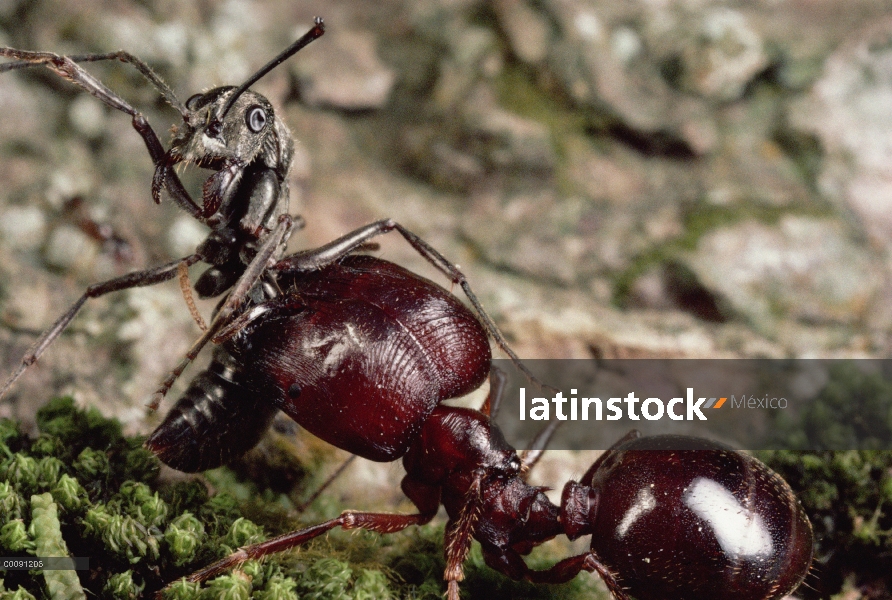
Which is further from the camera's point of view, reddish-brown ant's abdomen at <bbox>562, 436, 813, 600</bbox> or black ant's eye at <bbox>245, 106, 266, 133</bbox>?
black ant's eye at <bbox>245, 106, 266, 133</bbox>

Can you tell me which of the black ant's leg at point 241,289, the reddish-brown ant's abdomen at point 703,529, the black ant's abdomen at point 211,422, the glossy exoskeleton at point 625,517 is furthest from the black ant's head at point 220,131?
the reddish-brown ant's abdomen at point 703,529

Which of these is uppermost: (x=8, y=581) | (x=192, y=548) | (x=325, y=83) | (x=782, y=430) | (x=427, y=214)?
(x=325, y=83)

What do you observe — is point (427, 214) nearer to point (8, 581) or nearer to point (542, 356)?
point (542, 356)

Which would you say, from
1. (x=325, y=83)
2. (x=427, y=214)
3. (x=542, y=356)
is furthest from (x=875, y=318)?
(x=325, y=83)

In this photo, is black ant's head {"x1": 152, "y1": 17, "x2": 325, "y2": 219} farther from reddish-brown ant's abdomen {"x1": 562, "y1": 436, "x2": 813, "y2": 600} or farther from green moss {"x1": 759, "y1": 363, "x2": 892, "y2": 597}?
green moss {"x1": 759, "y1": 363, "x2": 892, "y2": 597}

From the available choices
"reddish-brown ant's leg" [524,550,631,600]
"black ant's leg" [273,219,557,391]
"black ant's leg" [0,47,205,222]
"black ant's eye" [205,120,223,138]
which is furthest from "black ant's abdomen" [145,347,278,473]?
"reddish-brown ant's leg" [524,550,631,600]

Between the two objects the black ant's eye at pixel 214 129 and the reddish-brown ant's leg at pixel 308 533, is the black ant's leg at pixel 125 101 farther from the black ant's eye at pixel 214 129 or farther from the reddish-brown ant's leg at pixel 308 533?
the reddish-brown ant's leg at pixel 308 533

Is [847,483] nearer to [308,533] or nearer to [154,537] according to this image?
[308,533]
